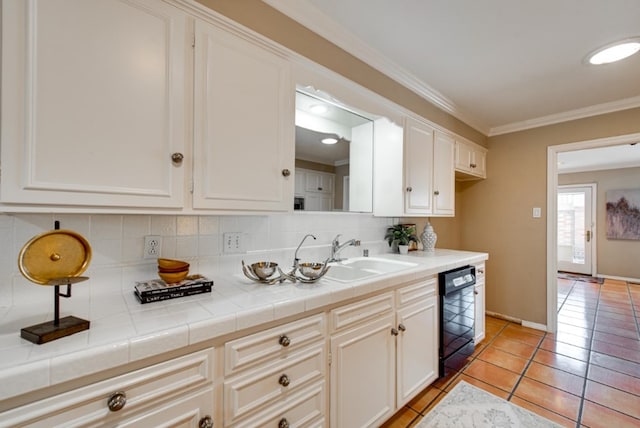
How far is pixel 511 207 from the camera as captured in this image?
11.2 ft

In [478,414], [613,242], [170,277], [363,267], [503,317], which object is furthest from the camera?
[613,242]

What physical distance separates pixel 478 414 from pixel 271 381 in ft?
5.07

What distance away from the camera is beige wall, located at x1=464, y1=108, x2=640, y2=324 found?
3.17 m

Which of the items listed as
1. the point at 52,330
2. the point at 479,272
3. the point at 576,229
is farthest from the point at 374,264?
the point at 576,229

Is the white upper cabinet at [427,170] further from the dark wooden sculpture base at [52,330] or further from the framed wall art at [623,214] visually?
the framed wall art at [623,214]

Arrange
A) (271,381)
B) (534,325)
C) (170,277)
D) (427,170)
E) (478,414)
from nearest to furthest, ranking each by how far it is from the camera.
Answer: (271,381), (170,277), (478,414), (427,170), (534,325)

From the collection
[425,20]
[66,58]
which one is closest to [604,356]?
[425,20]

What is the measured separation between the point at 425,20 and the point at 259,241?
1.67m

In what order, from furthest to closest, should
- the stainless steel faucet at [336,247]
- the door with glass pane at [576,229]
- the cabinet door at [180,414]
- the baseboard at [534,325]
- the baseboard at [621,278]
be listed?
1. the door with glass pane at [576,229]
2. the baseboard at [621,278]
3. the baseboard at [534,325]
4. the stainless steel faucet at [336,247]
5. the cabinet door at [180,414]

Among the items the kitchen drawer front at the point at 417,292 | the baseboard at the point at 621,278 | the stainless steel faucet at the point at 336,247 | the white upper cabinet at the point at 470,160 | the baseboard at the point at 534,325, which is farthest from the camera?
the baseboard at the point at 621,278

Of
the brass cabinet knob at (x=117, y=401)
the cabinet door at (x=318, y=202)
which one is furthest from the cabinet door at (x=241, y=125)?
the brass cabinet knob at (x=117, y=401)

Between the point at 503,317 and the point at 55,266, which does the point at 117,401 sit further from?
the point at 503,317

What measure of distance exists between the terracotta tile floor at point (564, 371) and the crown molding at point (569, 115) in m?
2.36

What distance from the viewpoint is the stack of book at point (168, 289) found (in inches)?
41.4
